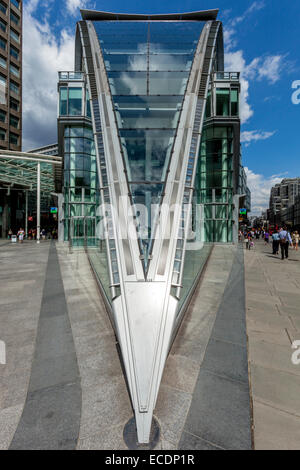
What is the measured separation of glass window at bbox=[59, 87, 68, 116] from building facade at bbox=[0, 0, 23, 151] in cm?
2680

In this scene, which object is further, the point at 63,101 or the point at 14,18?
the point at 14,18

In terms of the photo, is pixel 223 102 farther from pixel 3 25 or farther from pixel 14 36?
pixel 14 36

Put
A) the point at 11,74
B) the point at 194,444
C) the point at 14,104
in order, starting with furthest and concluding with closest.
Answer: the point at 14,104, the point at 11,74, the point at 194,444

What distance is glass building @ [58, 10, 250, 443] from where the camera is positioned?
388 centimetres

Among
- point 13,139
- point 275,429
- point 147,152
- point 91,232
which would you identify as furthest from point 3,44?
A: point 275,429

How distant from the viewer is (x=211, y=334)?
4.46 metres

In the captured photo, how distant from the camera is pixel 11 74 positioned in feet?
151

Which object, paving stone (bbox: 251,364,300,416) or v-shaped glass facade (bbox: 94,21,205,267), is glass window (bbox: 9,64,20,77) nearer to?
v-shaped glass facade (bbox: 94,21,205,267)

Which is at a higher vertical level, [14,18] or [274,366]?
[14,18]

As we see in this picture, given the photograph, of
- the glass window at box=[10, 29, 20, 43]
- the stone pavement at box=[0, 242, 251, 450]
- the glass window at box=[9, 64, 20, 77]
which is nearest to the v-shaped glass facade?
the stone pavement at box=[0, 242, 251, 450]

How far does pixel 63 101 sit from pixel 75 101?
52.4 inches

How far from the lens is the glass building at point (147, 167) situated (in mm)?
3877
